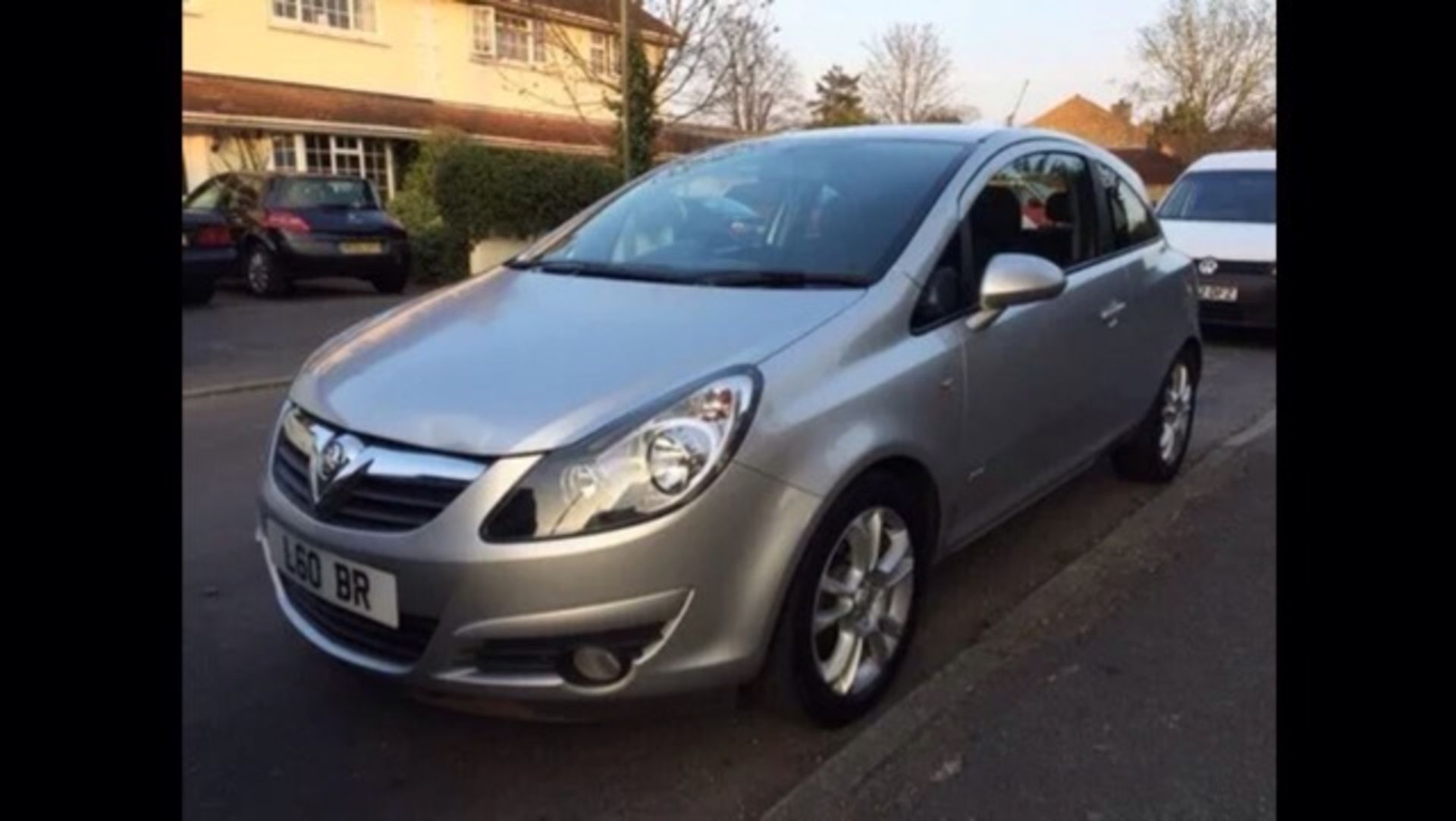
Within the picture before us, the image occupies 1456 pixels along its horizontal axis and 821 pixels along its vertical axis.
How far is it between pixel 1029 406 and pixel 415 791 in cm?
218

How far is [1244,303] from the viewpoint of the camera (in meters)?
9.35

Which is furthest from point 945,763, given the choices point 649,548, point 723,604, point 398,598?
point 398,598

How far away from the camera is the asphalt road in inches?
103

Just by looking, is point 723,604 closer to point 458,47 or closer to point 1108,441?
point 1108,441

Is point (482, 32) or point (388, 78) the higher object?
point (482, 32)

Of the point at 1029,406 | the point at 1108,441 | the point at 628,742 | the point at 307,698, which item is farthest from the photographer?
the point at 1108,441

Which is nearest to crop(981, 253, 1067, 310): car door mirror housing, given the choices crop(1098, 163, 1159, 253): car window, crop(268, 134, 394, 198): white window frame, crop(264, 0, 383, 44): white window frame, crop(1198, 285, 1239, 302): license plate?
crop(1098, 163, 1159, 253): car window

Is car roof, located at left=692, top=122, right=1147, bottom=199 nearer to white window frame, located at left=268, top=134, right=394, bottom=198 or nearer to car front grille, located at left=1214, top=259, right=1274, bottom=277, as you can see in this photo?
car front grille, located at left=1214, top=259, right=1274, bottom=277

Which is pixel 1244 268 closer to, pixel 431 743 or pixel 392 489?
pixel 431 743

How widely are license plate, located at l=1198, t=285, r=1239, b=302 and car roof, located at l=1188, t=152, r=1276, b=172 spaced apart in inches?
74.5

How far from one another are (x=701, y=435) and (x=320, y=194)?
13064mm

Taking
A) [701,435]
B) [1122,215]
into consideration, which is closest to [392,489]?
[701,435]

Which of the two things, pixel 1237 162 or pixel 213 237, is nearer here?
pixel 1237 162
